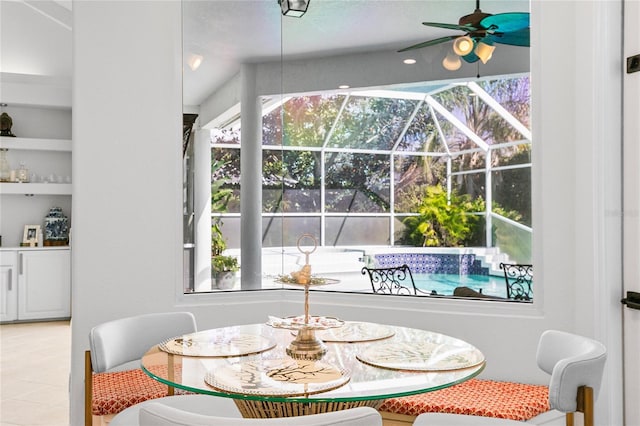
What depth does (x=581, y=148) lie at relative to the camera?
2803mm

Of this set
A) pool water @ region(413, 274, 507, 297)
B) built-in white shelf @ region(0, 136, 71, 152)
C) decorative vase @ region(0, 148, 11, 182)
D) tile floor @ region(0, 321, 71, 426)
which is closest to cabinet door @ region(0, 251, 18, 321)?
tile floor @ region(0, 321, 71, 426)


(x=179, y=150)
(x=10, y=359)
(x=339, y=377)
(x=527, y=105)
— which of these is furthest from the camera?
(x=10, y=359)

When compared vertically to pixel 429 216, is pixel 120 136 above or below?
above

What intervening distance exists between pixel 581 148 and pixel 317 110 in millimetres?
1620

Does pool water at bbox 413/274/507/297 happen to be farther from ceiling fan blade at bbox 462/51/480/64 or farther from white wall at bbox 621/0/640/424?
ceiling fan blade at bbox 462/51/480/64

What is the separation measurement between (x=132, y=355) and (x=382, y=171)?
185cm

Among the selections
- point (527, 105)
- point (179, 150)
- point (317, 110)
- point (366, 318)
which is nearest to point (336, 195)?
point (317, 110)

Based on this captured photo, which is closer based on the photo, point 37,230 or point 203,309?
point 203,309

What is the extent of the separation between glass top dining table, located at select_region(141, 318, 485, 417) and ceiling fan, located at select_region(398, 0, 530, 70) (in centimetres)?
177

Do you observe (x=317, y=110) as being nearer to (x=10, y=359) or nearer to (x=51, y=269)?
(x=10, y=359)

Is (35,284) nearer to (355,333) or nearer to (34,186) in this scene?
(34,186)

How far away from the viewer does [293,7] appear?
346 centimetres

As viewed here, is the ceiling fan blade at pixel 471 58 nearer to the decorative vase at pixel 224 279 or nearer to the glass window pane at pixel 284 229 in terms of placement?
the glass window pane at pixel 284 229

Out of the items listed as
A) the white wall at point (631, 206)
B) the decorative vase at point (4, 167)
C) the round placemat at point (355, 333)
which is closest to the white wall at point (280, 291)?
the white wall at point (631, 206)
